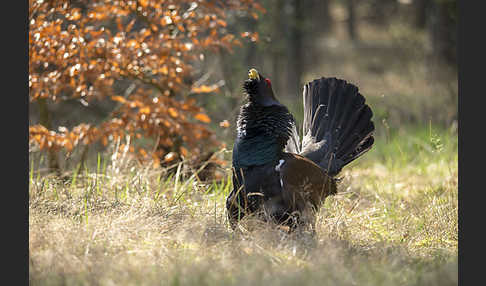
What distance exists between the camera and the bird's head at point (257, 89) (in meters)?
4.14

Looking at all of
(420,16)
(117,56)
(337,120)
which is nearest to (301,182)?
(337,120)

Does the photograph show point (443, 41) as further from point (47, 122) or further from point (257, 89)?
point (47, 122)

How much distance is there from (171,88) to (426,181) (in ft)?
10.9

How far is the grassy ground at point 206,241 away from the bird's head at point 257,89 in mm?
1011

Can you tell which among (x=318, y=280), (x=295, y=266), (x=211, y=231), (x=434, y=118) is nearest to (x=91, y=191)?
(x=211, y=231)

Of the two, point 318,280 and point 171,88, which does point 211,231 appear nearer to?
point 318,280

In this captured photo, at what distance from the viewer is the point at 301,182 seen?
13.5 feet

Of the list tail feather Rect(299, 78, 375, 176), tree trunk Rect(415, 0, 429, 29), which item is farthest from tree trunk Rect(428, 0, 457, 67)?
A: tree trunk Rect(415, 0, 429, 29)

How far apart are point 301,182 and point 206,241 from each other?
932 millimetres

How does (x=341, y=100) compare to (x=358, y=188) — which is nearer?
(x=341, y=100)

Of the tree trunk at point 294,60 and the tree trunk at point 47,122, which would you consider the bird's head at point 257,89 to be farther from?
the tree trunk at point 294,60

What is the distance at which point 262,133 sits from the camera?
4.10 meters

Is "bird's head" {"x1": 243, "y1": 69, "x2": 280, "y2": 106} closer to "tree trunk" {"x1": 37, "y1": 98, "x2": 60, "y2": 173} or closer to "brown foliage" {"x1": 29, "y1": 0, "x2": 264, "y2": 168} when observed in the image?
"brown foliage" {"x1": 29, "y1": 0, "x2": 264, "y2": 168}

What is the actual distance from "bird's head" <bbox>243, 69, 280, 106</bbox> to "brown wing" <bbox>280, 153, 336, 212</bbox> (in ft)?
1.57
